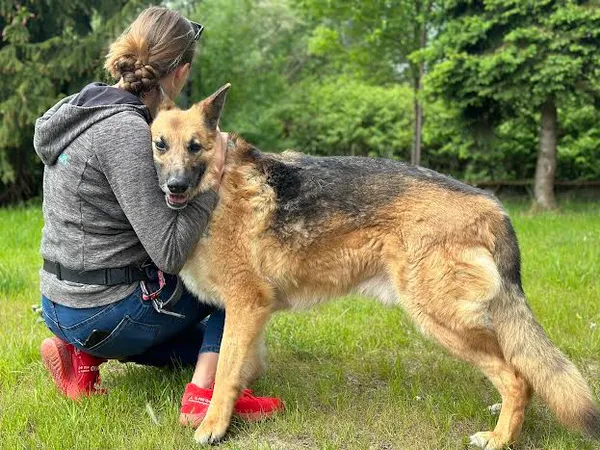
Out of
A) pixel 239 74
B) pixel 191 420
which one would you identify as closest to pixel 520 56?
pixel 239 74

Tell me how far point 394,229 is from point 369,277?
0.31 m

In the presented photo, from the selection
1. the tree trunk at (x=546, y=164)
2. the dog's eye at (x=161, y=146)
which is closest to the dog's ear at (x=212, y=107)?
the dog's eye at (x=161, y=146)

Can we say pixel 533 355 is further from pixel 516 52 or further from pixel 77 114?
pixel 516 52

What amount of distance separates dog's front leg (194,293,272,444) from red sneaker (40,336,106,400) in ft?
2.66

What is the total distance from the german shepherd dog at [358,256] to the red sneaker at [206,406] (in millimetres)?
135

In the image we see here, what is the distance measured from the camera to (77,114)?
119 inches

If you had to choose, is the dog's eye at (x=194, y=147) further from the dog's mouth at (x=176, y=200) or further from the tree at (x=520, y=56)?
the tree at (x=520, y=56)

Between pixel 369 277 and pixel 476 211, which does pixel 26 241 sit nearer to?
pixel 369 277

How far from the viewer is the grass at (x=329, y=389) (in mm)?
3053

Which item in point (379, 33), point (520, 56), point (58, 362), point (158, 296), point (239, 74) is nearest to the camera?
point (158, 296)

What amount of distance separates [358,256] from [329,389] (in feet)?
3.30

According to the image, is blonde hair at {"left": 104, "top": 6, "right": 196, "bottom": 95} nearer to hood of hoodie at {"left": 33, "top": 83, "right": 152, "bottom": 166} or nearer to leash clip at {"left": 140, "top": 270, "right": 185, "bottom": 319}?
hood of hoodie at {"left": 33, "top": 83, "right": 152, "bottom": 166}

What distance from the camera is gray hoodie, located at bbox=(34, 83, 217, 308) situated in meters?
2.94

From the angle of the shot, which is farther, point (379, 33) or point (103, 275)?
point (379, 33)
